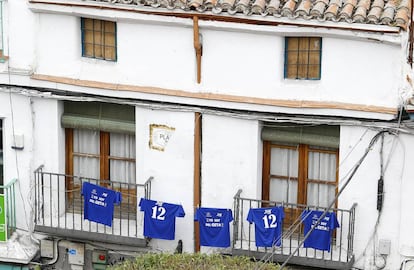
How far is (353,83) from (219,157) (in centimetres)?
331

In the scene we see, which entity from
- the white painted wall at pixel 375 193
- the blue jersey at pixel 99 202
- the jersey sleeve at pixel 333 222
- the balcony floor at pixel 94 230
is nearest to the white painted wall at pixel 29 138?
the balcony floor at pixel 94 230

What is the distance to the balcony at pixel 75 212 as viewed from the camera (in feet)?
97.3

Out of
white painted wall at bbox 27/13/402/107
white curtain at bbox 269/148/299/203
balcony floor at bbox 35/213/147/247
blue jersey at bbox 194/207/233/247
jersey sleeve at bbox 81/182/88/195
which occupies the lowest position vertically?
balcony floor at bbox 35/213/147/247

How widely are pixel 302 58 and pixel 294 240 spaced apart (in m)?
3.90

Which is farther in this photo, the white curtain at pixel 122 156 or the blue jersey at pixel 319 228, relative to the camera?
the white curtain at pixel 122 156

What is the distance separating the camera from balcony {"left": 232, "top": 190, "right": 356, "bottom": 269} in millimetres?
28172

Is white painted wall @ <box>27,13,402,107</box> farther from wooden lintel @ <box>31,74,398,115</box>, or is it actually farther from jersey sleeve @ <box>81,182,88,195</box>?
jersey sleeve @ <box>81,182,88,195</box>

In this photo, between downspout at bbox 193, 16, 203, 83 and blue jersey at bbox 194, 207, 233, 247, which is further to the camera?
blue jersey at bbox 194, 207, 233, 247

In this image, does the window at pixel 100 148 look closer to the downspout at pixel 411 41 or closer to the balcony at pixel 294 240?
the balcony at pixel 294 240

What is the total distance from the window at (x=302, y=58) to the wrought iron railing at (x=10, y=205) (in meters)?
→ 6.66

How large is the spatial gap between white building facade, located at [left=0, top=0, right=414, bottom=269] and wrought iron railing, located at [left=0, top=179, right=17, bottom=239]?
0.21ft

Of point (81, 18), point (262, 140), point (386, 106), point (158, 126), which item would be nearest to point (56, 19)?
point (81, 18)

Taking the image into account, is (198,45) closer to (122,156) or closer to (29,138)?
(122,156)

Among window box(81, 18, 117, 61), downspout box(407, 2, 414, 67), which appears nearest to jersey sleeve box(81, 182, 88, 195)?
window box(81, 18, 117, 61)
